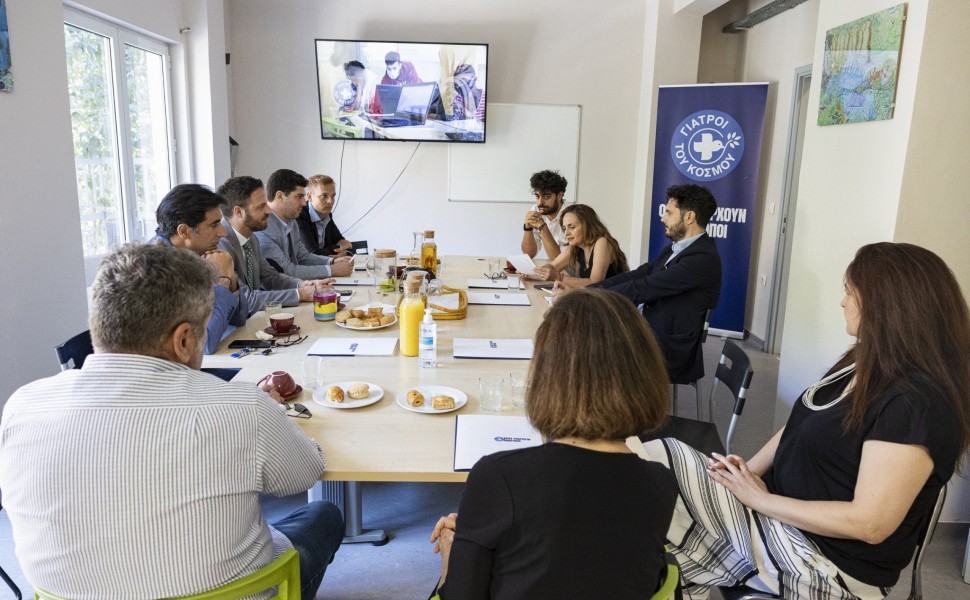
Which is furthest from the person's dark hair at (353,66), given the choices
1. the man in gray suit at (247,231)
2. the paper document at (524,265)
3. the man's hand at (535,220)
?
the man in gray suit at (247,231)

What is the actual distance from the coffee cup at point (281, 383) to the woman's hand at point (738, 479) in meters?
1.14

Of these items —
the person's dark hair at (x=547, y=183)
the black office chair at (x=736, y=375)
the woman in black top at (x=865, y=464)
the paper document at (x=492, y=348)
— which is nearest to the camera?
the woman in black top at (x=865, y=464)

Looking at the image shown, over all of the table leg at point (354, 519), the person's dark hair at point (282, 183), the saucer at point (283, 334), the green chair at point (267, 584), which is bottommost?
the table leg at point (354, 519)

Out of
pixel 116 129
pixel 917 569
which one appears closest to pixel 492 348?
pixel 917 569

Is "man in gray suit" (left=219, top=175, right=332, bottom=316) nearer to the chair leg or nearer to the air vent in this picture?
the chair leg

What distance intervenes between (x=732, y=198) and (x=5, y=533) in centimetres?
492

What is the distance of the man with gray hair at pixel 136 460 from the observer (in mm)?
1099

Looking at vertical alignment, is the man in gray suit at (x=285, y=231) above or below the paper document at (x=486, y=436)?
above

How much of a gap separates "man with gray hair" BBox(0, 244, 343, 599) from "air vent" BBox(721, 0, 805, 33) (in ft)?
15.9

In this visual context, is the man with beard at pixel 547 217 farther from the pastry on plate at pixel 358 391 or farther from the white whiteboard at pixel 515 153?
the pastry on plate at pixel 358 391

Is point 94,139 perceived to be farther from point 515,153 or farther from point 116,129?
point 515,153

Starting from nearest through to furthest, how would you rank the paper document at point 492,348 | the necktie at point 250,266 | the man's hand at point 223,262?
the paper document at point 492,348, the man's hand at point 223,262, the necktie at point 250,266

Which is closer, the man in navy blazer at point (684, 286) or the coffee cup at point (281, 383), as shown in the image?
the coffee cup at point (281, 383)

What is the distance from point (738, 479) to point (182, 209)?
2.18 metres
